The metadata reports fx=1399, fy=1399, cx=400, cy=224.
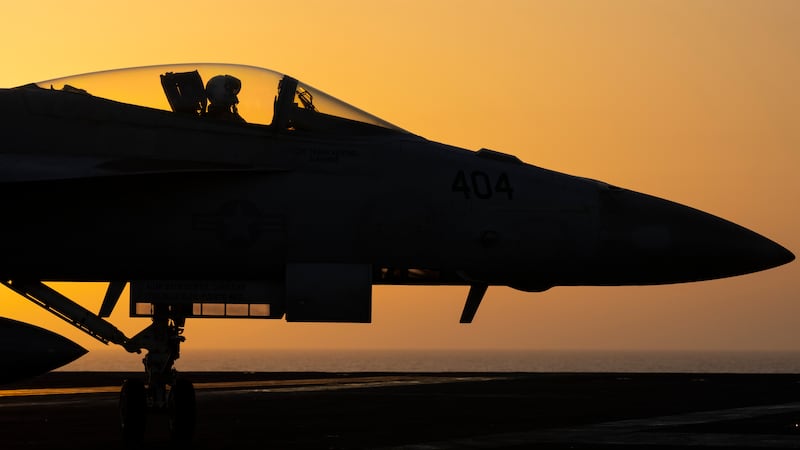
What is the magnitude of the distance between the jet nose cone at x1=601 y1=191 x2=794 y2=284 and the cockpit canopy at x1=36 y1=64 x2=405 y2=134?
9.23 feet

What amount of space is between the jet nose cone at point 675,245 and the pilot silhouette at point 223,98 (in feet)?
13.5

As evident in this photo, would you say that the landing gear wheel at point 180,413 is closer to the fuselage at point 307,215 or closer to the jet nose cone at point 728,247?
the fuselage at point 307,215

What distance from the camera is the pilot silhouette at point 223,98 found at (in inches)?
590

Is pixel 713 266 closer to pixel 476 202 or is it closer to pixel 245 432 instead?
pixel 476 202

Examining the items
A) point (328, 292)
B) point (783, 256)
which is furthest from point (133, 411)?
point (783, 256)

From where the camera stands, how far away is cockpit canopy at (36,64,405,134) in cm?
1503

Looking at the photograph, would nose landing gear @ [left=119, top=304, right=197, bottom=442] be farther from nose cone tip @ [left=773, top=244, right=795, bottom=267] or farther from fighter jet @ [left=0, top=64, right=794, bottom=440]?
nose cone tip @ [left=773, top=244, right=795, bottom=267]

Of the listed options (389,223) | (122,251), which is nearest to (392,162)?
(389,223)

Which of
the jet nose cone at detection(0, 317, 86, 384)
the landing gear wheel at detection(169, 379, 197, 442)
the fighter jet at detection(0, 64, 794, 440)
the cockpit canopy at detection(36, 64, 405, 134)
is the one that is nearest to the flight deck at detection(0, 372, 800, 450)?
the landing gear wheel at detection(169, 379, 197, 442)

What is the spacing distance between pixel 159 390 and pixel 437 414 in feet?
25.4

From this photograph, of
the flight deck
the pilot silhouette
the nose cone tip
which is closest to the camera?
the nose cone tip

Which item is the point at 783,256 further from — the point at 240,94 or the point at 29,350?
the point at 29,350

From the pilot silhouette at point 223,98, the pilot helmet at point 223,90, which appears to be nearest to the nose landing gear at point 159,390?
the pilot silhouette at point 223,98

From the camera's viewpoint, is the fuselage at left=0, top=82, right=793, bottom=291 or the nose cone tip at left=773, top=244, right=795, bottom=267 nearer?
the fuselage at left=0, top=82, right=793, bottom=291
